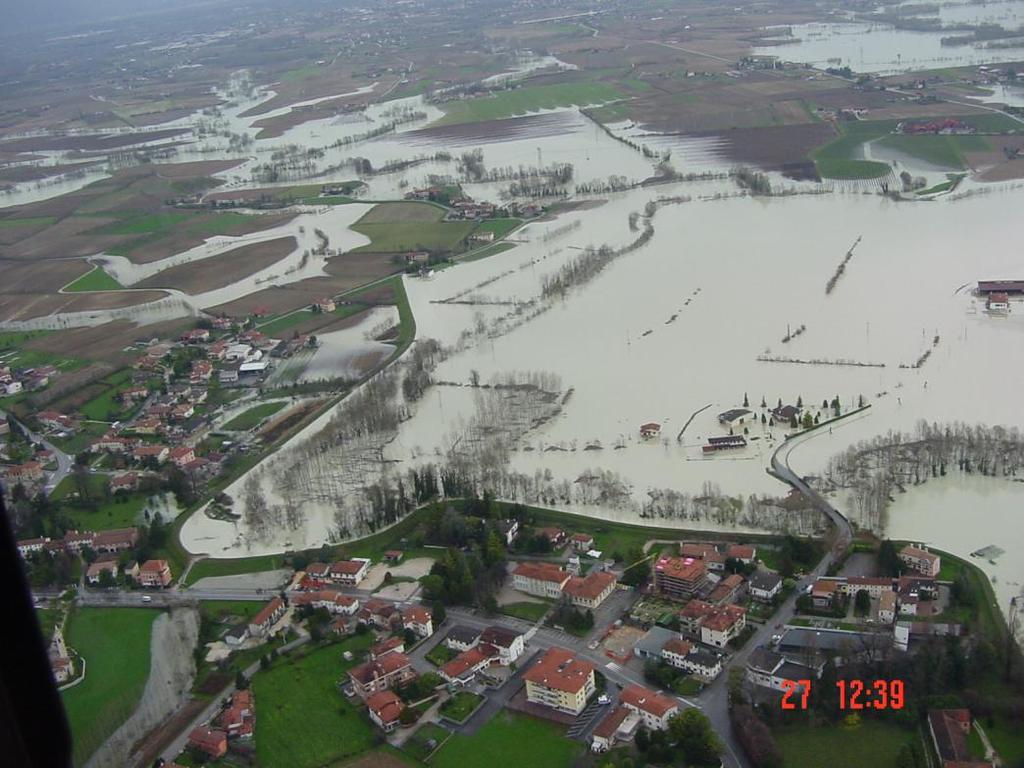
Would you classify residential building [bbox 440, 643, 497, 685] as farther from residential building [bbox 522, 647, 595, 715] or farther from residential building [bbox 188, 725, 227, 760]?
residential building [bbox 188, 725, 227, 760]

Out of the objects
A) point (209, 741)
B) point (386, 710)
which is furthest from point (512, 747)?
point (209, 741)

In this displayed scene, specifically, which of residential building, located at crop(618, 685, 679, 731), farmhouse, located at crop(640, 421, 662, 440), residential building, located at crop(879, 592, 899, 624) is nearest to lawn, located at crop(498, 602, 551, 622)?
residential building, located at crop(618, 685, 679, 731)

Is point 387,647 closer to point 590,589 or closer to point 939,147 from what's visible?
point 590,589

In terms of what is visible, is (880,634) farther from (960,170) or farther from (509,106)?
(509,106)

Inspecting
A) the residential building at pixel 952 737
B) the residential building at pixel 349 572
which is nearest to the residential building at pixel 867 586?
the residential building at pixel 952 737

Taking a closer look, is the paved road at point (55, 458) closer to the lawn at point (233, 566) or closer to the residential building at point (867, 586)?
the lawn at point (233, 566)

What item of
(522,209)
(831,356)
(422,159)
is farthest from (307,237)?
(831,356)
